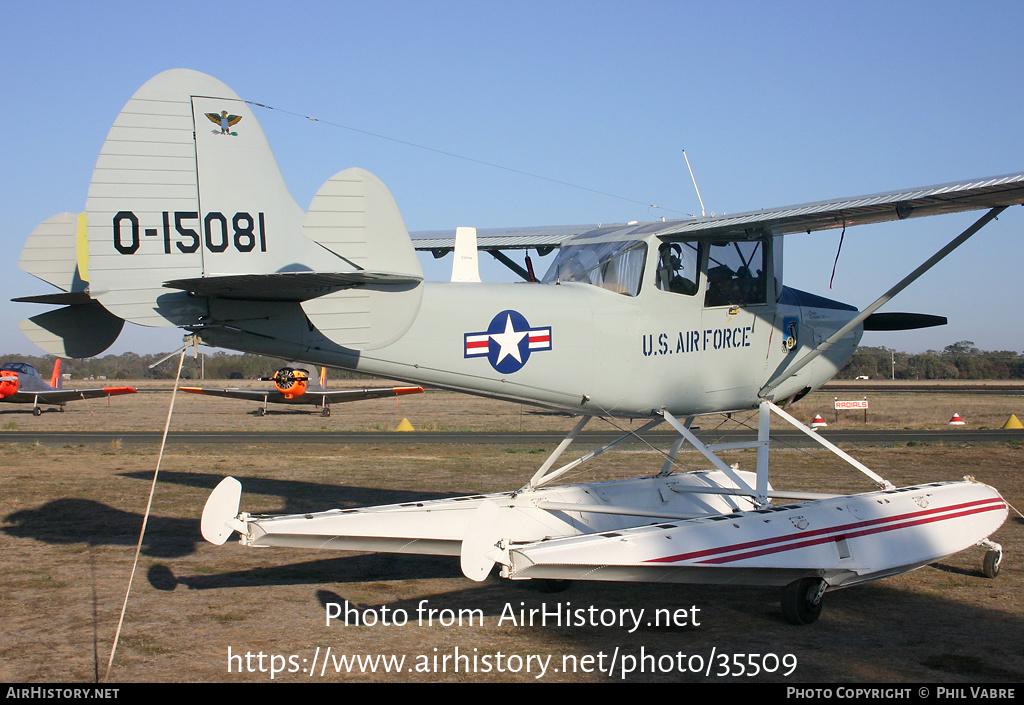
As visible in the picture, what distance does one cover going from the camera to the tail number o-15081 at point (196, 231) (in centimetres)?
555

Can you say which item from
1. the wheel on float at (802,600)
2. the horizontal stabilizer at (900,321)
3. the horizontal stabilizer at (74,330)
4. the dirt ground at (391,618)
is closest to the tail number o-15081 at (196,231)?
the horizontal stabilizer at (74,330)

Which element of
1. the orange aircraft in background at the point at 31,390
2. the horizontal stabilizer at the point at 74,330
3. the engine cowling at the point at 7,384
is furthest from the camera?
the orange aircraft in background at the point at 31,390

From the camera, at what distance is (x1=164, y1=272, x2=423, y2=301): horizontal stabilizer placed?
5.05 m

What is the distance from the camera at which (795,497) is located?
7801 mm

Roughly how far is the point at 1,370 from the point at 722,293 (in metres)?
38.9

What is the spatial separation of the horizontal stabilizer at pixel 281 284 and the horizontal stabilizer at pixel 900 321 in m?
6.37

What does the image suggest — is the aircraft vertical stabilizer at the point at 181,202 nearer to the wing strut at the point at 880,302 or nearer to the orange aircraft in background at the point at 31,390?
the wing strut at the point at 880,302

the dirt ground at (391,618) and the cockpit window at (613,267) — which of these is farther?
the cockpit window at (613,267)

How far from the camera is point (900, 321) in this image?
9.62m

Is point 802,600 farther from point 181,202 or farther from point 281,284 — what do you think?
point 181,202

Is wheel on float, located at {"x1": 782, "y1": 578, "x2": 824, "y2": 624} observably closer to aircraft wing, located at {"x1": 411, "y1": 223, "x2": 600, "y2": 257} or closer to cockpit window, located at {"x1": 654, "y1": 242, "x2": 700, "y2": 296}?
cockpit window, located at {"x1": 654, "y1": 242, "x2": 700, "y2": 296}

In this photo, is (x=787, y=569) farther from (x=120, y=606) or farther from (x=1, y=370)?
(x=1, y=370)

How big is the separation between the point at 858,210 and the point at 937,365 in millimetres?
108074

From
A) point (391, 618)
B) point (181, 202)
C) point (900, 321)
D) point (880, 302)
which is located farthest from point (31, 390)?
point (880, 302)
